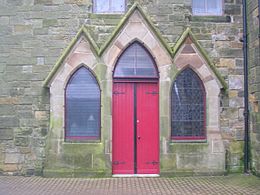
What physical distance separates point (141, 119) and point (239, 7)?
3.72 metres

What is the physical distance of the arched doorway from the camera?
9.43 m

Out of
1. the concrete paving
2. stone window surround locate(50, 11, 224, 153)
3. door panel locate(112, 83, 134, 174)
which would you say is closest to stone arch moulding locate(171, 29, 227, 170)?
stone window surround locate(50, 11, 224, 153)

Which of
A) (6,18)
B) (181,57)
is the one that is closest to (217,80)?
(181,57)

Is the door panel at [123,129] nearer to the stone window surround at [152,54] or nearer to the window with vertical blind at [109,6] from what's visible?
the stone window surround at [152,54]

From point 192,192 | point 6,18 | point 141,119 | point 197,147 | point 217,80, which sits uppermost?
point 6,18

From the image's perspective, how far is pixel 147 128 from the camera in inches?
374

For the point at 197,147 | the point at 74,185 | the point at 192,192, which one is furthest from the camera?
the point at 197,147

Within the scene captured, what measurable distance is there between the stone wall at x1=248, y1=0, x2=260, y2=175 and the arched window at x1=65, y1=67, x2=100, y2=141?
146 inches

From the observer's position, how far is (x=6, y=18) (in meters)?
9.62

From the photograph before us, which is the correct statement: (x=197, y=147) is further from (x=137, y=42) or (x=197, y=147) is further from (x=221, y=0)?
(x=221, y=0)

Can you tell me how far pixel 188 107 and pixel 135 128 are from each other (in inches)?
54.7

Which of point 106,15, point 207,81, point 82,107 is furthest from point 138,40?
point 82,107

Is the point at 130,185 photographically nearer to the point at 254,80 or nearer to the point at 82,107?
the point at 82,107

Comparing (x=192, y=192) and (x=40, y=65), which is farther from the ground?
(x=40, y=65)
